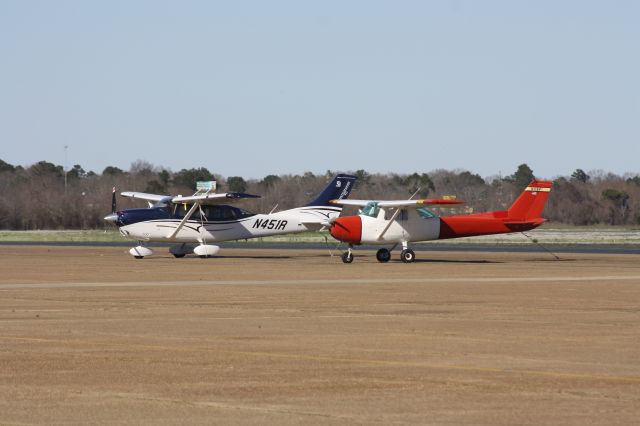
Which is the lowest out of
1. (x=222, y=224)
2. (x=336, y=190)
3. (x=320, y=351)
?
(x=320, y=351)

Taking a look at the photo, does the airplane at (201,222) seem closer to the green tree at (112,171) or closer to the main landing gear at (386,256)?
the main landing gear at (386,256)

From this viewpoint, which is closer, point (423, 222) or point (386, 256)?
point (386, 256)

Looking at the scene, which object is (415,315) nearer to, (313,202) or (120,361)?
(120,361)

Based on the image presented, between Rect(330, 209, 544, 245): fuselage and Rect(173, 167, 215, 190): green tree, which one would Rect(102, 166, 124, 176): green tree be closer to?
Rect(173, 167, 215, 190): green tree

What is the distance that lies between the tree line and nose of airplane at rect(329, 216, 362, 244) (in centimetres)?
5043

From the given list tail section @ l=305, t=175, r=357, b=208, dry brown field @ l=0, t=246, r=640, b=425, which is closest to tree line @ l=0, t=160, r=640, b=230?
tail section @ l=305, t=175, r=357, b=208

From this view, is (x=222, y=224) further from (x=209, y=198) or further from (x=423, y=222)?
(x=423, y=222)

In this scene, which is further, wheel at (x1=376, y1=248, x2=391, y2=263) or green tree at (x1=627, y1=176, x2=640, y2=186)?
green tree at (x1=627, y1=176, x2=640, y2=186)

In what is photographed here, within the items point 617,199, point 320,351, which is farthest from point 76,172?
point 320,351

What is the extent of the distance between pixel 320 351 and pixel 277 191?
117884 mm

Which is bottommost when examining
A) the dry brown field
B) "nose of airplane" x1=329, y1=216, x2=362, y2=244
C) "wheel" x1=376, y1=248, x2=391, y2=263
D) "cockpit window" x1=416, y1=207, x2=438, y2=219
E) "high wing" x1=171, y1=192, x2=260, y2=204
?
the dry brown field

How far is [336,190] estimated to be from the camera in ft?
176

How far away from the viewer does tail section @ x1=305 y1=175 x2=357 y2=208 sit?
53.3 m

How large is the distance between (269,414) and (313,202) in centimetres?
4196
